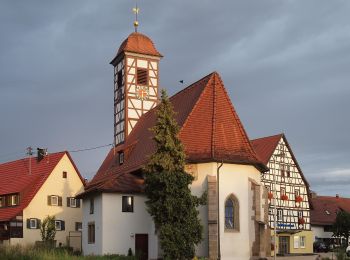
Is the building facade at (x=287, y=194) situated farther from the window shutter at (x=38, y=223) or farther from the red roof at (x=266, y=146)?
the window shutter at (x=38, y=223)

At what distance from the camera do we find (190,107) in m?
42.1

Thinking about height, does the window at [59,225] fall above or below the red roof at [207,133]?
below

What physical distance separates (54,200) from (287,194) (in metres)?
22.5

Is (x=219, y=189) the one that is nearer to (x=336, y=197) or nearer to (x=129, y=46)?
(x=129, y=46)

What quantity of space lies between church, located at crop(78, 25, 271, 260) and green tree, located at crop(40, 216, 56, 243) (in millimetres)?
9405

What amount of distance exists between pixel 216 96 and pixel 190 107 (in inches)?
73.0

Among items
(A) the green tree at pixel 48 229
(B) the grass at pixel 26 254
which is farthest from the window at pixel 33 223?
(B) the grass at pixel 26 254

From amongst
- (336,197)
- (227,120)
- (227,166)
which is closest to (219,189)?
(227,166)

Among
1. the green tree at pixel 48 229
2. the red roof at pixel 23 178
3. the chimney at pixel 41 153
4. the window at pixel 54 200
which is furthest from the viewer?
the chimney at pixel 41 153

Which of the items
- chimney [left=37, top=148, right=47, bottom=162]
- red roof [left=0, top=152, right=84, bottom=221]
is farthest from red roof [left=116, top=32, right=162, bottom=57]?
chimney [left=37, top=148, right=47, bottom=162]

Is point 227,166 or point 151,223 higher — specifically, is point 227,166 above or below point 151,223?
above

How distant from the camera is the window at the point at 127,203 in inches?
1617

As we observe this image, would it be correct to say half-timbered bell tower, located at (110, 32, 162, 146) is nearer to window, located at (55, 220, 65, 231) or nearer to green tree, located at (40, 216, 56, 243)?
green tree, located at (40, 216, 56, 243)

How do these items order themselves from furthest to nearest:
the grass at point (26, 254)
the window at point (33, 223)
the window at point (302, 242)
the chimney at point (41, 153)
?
1. the window at point (302, 242)
2. the chimney at point (41, 153)
3. the window at point (33, 223)
4. the grass at point (26, 254)
